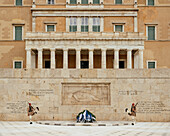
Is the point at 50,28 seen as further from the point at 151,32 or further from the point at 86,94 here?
the point at 86,94

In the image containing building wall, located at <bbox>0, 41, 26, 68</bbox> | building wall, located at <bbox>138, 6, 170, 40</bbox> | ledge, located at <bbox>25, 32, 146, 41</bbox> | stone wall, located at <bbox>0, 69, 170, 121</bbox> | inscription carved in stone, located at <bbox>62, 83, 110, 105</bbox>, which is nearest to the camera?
stone wall, located at <bbox>0, 69, 170, 121</bbox>

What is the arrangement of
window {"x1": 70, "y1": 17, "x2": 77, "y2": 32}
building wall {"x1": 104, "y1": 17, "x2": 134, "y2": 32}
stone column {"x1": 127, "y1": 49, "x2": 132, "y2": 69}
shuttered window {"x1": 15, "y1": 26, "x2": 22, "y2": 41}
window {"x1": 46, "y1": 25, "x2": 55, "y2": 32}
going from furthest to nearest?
shuttered window {"x1": 15, "y1": 26, "x2": 22, "y2": 41} < window {"x1": 46, "y1": 25, "x2": 55, "y2": 32} < building wall {"x1": 104, "y1": 17, "x2": 134, "y2": 32} < window {"x1": 70, "y1": 17, "x2": 77, "y2": 32} < stone column {"x1": 127, "y1": 49, "x2": 132, "y2": 69}

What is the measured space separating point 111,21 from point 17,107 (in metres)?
25.9

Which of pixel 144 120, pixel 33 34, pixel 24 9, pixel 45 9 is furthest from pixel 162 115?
pixel 24 9

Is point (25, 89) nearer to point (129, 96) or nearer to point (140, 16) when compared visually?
point (129, 96)

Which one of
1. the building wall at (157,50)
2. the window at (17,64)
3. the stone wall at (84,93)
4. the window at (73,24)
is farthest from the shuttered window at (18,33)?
the stone wall at (84,93)

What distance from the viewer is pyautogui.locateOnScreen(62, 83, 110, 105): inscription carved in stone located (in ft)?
71.9

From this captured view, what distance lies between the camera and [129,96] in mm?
22016

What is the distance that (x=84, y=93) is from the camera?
22062 mm

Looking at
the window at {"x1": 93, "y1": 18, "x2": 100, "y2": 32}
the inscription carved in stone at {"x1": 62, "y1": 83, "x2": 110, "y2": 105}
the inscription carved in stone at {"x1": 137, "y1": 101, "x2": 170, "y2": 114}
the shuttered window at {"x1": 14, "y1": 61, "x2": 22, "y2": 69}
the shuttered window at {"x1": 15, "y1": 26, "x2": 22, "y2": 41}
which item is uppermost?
the window at {"x1": 93, "y1": 18, "x2": 100, "y2": 32}

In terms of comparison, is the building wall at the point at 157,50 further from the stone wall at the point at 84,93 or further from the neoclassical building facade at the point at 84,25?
the stone wall at the point at 84,93

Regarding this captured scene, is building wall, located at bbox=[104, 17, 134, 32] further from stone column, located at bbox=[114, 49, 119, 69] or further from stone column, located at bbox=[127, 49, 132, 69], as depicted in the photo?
stone column, located at bbox=[114, 49, 119, 69]

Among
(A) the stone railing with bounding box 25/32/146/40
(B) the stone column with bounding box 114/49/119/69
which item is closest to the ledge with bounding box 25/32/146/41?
(A) the stone railing with bounding box 25/32/146/40

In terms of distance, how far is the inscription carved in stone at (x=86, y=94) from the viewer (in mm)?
21922
